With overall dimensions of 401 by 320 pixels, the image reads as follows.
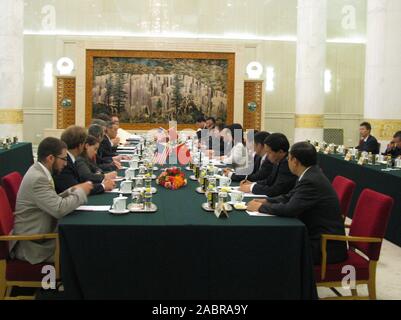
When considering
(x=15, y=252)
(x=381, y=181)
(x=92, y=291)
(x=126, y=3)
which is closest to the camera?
(x=92, y=291)

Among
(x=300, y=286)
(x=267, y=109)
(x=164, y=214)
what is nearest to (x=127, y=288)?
(x=164, y=214)

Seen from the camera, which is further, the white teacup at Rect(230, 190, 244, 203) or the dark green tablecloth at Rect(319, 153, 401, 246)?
the dark green tablecloth at Rect(319, 153, 401, 246)

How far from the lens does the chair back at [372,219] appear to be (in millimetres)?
3746

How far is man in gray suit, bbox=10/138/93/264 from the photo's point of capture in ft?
11.7

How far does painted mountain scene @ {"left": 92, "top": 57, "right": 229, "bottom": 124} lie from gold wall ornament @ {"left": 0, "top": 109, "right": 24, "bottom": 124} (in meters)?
2.92

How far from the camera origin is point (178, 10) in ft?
53.7

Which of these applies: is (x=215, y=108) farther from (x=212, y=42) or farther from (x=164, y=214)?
(x=164, y=214)

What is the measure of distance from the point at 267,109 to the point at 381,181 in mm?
10225

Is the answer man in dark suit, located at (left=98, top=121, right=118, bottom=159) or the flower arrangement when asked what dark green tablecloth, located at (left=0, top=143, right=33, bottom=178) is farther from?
the flower arrangement

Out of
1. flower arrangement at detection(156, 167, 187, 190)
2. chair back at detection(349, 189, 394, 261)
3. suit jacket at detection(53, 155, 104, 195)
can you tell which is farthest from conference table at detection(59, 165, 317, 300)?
flower arrangement at detection(156, 167, 187, 190)

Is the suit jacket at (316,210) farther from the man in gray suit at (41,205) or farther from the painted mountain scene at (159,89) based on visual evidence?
the painted mountain scene at (159,89)

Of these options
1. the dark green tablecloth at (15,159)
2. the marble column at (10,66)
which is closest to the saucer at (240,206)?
the dark green tablecloth at (15,159)

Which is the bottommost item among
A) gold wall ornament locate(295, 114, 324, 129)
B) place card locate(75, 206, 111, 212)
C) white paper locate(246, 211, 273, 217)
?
white paper locate(246, 211, 273, 217)

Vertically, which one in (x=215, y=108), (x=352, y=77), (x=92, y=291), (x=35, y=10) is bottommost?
(x=92, y=291)
